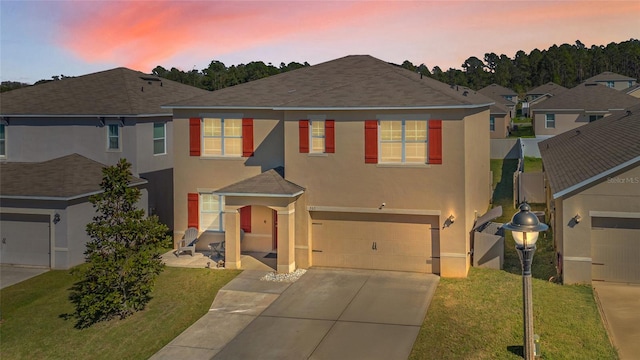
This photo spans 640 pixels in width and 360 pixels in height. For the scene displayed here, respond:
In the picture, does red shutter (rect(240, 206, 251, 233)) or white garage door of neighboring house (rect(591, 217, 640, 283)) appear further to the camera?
red shutter (rect(240, 206, 251, 233))

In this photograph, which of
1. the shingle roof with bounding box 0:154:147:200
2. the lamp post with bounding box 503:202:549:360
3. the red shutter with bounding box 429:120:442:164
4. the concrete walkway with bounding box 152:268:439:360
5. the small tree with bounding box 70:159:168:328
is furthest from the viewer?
the shingle roof with bounding box 0:154:147:200

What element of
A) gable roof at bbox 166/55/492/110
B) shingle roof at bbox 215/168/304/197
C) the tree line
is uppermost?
the tree line

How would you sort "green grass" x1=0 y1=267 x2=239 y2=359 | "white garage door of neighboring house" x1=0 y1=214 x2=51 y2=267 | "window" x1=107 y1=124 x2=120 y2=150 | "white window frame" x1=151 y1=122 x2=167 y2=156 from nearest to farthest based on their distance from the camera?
"green grass" x1=0 y1=267 x2=239 y2=359 < "white garage door of neighboring house" x1=0 y1=214 x2=51 y2=267 < "window" x1=107 y1=124 x2=120 y2=150 < "white window frame" x1=151 y1=122 x2=167 y2=156

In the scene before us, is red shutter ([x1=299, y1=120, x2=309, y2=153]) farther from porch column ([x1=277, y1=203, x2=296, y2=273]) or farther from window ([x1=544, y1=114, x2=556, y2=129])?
window ([x1=544, y1=114, x2=556, y2=129])

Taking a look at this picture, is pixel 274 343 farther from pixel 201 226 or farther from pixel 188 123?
pixel 188 123

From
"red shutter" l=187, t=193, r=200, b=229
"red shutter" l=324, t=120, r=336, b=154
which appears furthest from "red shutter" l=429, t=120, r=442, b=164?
"red shutter" l=187, t=193, r=200, b=229

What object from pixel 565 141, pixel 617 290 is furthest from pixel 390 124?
pixel 565 141

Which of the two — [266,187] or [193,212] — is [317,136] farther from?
[193,212]
